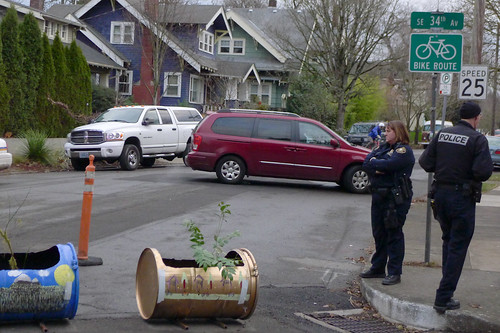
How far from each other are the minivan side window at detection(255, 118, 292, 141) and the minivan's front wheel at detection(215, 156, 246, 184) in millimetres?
816

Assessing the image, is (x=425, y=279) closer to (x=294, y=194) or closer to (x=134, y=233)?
(x=134, y=233)

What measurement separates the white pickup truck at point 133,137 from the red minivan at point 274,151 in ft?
10.6

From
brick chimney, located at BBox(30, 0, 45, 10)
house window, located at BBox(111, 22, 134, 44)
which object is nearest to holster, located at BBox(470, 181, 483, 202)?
house window, located at BBox(111, 22, 134, 44)

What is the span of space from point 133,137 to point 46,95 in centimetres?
1013

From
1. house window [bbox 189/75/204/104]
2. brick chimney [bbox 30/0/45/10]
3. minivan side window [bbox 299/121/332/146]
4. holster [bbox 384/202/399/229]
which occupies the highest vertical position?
brick chimney [bbox 30/0/45/10]

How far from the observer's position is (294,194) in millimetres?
16453

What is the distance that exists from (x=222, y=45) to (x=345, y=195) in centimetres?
3349

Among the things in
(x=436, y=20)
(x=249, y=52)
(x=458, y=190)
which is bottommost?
(x=458, y=190)

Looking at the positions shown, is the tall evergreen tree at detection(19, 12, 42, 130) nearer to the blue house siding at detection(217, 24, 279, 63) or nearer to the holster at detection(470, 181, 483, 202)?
the blue house siding at detection(217, 24, 279, 63)

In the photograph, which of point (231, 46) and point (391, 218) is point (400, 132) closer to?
point (391, 218)

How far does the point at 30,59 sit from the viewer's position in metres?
28.0

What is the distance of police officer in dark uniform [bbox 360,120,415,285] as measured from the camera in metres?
7.55

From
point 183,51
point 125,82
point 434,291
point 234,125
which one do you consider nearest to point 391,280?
point 434,291

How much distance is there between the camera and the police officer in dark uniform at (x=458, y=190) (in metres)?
6.55
